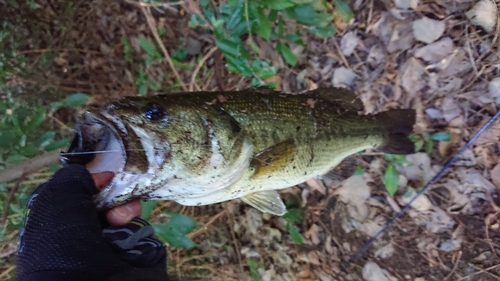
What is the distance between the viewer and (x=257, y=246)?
3.18 m

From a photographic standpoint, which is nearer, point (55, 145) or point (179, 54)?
point (55, 145)

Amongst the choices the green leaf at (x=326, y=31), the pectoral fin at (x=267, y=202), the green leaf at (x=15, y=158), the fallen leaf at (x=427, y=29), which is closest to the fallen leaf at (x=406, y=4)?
the fallen leaf at (x=427, y=29)

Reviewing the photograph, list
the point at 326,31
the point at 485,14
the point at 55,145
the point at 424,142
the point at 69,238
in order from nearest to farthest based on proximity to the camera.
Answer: the point at 69,238
the point at 55,145
the point at 485,14
the point at 424,142
the point at 326,31

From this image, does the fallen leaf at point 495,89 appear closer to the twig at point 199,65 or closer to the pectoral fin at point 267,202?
the pectoral fin at point 267,202

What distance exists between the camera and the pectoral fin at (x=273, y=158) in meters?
1.59

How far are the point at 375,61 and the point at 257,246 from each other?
1791 mm

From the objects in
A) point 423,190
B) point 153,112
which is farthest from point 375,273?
point 153,112

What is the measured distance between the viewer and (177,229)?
2.38 metres

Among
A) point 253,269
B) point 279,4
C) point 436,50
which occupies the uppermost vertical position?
point 279,4

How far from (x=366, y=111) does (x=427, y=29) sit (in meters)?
0.68

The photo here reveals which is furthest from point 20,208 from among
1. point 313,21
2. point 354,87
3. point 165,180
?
point 354,87

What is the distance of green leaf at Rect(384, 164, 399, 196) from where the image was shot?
2430 millimetres

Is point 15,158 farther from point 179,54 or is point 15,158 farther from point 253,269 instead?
point 253,269

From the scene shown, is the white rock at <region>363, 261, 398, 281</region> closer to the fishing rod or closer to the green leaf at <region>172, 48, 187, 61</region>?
the fishing rod
